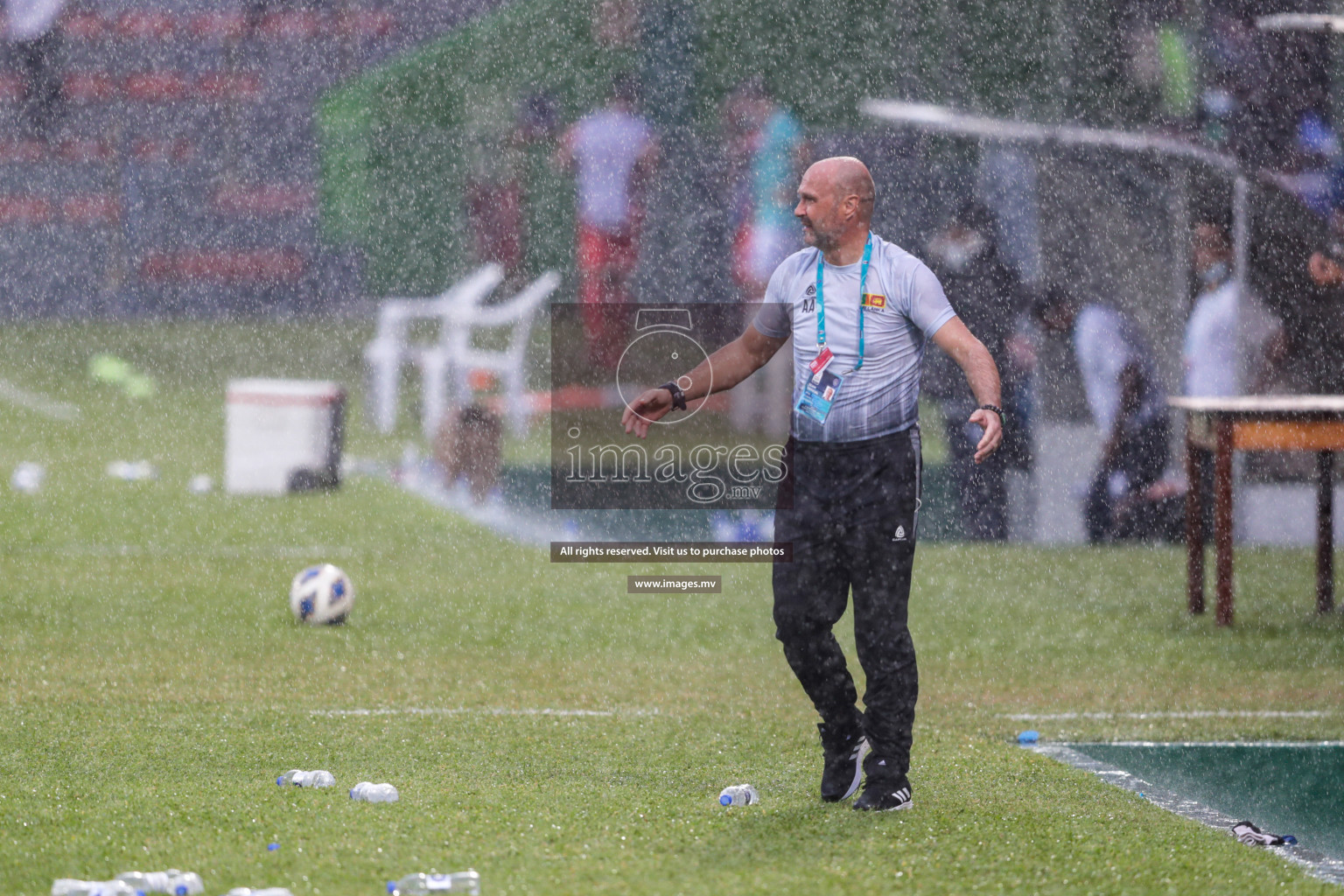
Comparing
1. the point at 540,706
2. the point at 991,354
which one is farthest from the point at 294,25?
the point at 540,706

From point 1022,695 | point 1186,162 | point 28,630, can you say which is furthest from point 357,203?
point 1022,695

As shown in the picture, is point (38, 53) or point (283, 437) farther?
point (38, 53)

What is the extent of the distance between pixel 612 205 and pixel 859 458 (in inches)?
478

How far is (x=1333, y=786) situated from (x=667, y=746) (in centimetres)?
231

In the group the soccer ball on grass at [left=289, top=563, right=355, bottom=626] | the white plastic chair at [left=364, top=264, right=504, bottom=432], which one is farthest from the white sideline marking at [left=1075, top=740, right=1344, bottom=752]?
the white plastic chair at [left=364, top=264, right=504, bottom=432]

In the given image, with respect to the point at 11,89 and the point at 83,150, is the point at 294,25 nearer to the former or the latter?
the point at 83,150

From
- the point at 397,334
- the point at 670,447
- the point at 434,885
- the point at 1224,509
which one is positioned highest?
the point at 397,334

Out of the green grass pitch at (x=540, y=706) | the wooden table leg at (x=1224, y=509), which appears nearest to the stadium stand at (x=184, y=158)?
the green grass pitch at (x=540, y=706)

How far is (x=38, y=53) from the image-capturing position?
70.1ft

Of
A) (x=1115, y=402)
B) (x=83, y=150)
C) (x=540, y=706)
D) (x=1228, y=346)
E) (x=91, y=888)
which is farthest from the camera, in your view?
(x=83, y=150)

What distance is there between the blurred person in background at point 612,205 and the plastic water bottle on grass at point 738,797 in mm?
11480

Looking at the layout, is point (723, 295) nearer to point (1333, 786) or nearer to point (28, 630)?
point (28, 630)

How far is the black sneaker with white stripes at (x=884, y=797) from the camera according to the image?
17.7 feet

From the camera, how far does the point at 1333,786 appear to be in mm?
6285
